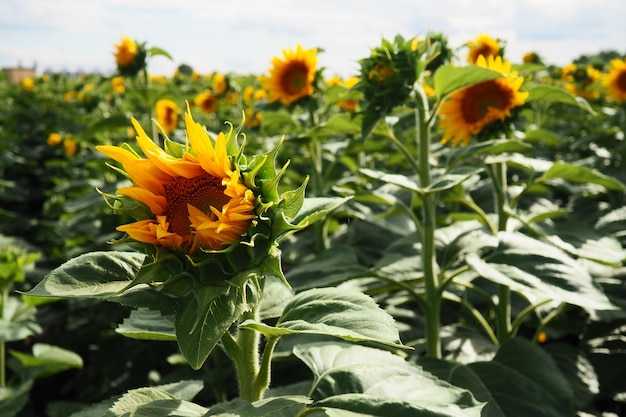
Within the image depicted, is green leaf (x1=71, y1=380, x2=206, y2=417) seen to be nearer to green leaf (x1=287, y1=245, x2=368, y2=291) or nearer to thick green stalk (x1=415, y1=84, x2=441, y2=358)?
green leaf (x1=287, y1=245, x2=368, y2=291)

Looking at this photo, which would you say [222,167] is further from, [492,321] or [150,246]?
[492,321]

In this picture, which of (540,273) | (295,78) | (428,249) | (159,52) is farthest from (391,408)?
(159,52)

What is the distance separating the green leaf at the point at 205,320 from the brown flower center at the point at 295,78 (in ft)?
7.27

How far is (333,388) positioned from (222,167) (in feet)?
1.37

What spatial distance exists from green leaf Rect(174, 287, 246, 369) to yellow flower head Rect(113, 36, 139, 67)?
2.91m

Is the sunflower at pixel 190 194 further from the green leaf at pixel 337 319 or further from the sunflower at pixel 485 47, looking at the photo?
the sunflower at pixel 485 47

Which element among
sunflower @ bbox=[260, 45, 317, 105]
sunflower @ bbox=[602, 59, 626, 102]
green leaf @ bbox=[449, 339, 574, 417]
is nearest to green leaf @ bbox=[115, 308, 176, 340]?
green leaf @ bbox=[449, 339, 574, 417]

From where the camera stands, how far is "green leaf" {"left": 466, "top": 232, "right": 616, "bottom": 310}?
4.31 ft

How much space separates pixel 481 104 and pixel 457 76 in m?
0.54

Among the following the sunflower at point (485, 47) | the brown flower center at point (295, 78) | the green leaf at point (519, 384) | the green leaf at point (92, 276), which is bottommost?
the green leaf at point (519, 384)

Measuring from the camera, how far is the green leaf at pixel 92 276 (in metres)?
0.88

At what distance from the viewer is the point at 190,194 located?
924 mm

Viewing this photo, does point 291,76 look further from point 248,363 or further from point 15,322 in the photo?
point 248,363

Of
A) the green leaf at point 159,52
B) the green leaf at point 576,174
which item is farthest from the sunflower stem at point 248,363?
the green leaf at point 159,52
